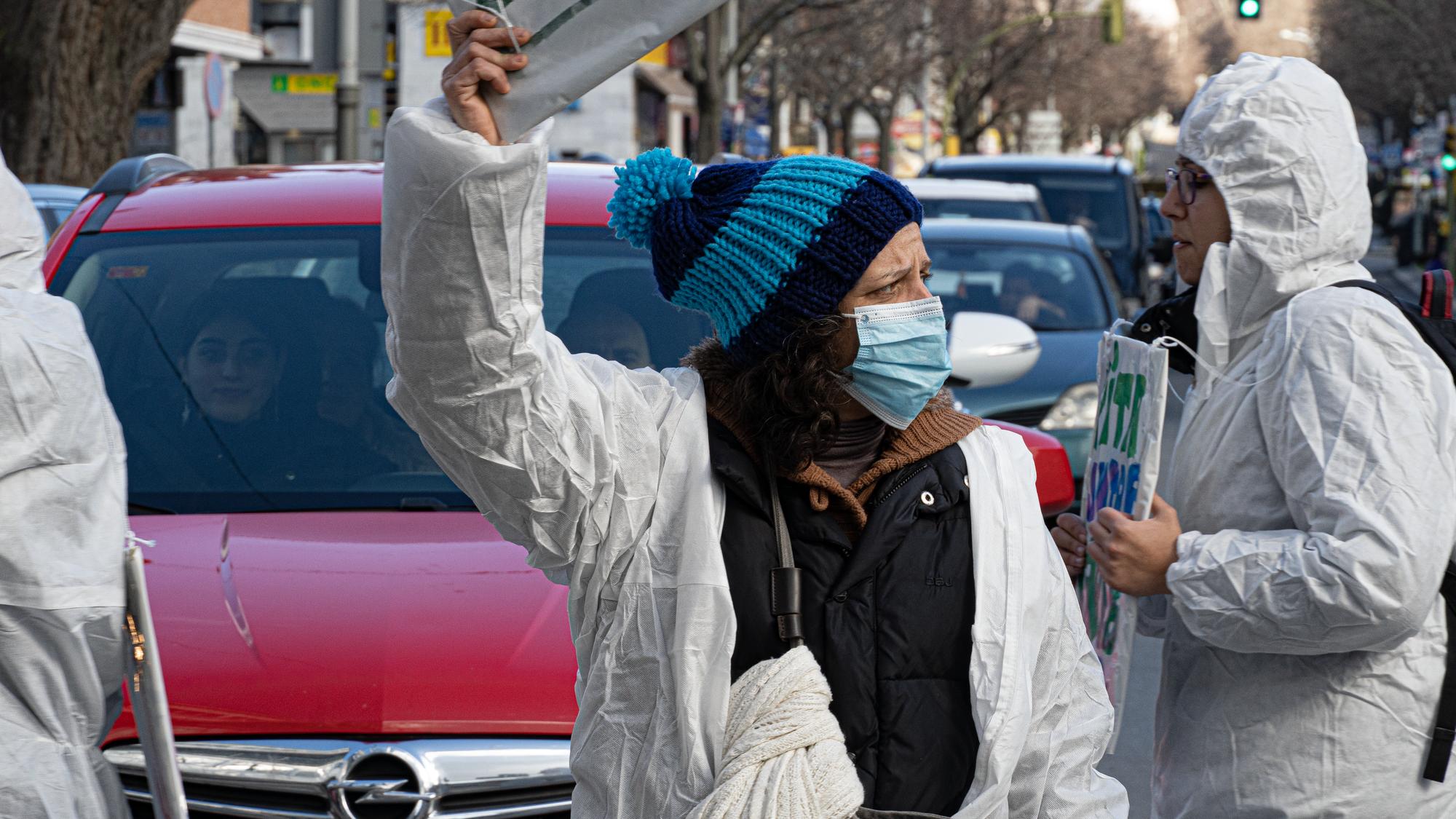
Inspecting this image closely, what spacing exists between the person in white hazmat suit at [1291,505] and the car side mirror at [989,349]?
1.38 metres

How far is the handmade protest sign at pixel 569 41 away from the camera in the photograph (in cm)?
170

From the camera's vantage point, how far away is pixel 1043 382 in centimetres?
859

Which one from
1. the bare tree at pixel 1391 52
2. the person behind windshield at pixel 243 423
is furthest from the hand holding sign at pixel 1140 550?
the bare tree at pixel 1391 52

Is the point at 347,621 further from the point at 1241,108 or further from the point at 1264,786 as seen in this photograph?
the point at 1241,108

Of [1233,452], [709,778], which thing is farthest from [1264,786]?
[709,778]

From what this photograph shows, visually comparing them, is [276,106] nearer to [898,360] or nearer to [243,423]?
[243,423]

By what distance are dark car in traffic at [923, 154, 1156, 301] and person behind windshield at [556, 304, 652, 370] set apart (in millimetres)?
12931

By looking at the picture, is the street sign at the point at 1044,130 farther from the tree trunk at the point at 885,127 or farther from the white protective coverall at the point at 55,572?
the white protective coverall at the point at 55,572

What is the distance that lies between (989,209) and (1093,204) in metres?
4.06

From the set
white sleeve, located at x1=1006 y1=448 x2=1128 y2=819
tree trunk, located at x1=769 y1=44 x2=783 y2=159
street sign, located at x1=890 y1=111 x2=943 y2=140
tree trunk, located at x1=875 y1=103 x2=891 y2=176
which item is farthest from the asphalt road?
street sign, located at x1=890 y1=111 x2=943 y2=140

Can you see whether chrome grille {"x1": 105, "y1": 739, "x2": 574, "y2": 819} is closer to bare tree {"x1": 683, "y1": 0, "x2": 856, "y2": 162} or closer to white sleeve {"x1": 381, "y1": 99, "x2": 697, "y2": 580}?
white sleeve {"x1": 381, "y1": 99, "x2": 697, "y2": 580}

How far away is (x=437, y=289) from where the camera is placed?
1.84 metres

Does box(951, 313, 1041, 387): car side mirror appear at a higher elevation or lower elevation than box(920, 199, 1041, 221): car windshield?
lower

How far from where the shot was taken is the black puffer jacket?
2080 millimetres
